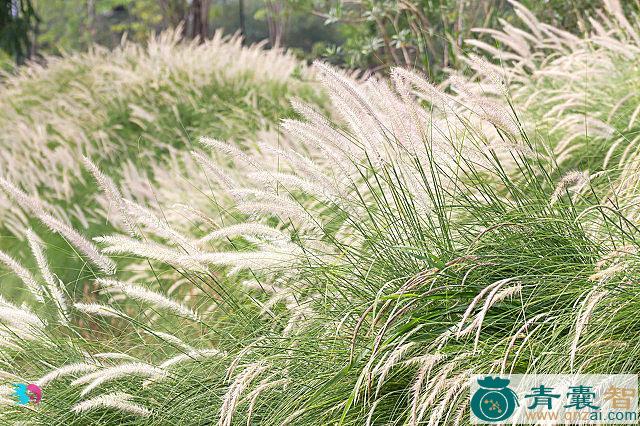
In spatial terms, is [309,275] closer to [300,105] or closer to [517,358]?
[300,105]

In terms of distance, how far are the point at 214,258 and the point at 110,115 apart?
5.04 meters

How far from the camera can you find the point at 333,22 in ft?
25.0

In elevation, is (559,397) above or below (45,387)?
above

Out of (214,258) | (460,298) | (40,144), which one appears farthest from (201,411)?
(40,144)

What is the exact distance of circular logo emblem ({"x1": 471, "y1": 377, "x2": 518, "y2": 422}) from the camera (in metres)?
1.77

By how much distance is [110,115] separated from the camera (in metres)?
6.85
